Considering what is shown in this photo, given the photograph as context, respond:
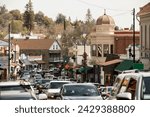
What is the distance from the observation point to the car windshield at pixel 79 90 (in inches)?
446

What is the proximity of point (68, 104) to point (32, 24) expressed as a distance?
649 cm

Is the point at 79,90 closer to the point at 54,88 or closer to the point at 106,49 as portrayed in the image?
the point at 54,88

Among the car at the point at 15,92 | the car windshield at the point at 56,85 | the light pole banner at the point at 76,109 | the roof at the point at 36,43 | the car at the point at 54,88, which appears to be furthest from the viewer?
the roof at the point at 36,43

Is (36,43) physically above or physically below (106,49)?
above

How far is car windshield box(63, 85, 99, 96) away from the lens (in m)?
11.3

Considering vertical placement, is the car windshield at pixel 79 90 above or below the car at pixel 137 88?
below

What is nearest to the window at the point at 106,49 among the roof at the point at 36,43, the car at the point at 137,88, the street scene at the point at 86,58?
the street scene at the point at 86,58

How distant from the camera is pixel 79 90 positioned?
37.8 feet

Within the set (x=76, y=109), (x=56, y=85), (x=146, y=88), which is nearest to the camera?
(x=76, y=109)

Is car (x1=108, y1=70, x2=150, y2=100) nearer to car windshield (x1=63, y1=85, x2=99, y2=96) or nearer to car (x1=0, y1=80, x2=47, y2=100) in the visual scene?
car (x1=0, y1=80, x2=47, y2=100)

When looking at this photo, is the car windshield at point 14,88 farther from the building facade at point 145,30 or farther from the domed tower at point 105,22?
the building facade at point 145,30

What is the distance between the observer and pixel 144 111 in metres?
7.00

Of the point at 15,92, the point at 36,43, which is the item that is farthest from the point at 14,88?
the point at 36,43

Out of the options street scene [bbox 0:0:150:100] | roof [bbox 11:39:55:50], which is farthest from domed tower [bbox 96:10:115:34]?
roof [bbox 11:39:55:50]
